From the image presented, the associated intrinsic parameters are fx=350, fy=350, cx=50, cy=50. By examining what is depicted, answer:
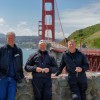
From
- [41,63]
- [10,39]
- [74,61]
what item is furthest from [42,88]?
[10,39]

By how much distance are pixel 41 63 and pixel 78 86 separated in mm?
803

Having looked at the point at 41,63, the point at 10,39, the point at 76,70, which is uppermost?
the point at 10,39

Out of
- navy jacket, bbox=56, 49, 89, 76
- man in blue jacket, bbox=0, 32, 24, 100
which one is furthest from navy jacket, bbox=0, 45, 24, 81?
navy jacket, bbox=56, 49, 89, 76

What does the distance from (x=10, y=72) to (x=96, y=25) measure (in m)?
90.8

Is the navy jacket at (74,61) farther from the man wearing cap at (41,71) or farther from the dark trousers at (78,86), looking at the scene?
the man wearing cap at (41,71)

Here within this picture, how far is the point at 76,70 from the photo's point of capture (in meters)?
6.08

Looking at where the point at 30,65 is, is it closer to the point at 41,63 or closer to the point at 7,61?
the point at 41,63

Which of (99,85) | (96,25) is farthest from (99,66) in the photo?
(96,25)

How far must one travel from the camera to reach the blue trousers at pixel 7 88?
5672mm

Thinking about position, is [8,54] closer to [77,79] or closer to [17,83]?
[17,83]

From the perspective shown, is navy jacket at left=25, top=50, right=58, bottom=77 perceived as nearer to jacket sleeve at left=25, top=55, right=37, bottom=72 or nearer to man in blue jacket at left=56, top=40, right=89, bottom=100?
jacket sleeve at left=25, top=55, right=37, bottom=72

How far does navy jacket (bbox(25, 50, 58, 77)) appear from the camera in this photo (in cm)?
593

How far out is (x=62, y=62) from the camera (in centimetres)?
634

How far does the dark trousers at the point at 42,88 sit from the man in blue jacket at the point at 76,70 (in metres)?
0.44
